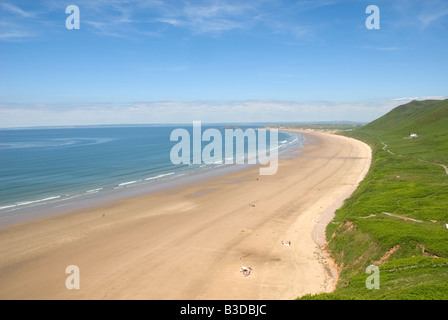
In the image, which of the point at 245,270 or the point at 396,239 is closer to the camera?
the point at 396,239

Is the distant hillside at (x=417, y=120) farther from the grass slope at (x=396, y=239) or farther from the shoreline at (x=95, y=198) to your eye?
the shoreline at (x=95, y=198)

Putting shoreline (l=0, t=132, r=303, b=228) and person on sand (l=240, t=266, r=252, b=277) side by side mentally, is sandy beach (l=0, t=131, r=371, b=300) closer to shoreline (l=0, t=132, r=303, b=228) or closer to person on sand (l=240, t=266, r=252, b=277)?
person on sand (l=240, t=266, r=252, b=277)

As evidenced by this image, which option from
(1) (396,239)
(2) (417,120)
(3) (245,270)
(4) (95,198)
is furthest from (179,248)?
(2) (417,120)

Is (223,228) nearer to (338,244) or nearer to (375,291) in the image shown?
(338,244)

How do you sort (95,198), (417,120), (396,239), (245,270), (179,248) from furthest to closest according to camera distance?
1. (417,120)
2. (95,198)
3. (179,248)
4. (245,270)
5. (396,239)

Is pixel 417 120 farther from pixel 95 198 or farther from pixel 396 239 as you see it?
pixel 95 198

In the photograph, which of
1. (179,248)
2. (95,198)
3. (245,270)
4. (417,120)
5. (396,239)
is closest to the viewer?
(396,239)

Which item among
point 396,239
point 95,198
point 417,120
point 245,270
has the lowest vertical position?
point 245,270

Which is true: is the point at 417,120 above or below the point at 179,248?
above

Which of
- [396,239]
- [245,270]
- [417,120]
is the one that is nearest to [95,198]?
[245,270]

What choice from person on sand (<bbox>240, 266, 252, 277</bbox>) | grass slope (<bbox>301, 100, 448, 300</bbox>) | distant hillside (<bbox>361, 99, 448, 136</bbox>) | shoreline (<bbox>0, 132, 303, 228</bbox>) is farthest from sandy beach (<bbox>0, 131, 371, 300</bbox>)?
distant hillside (<bbox>361, 99, 448, 136</bbox>)
